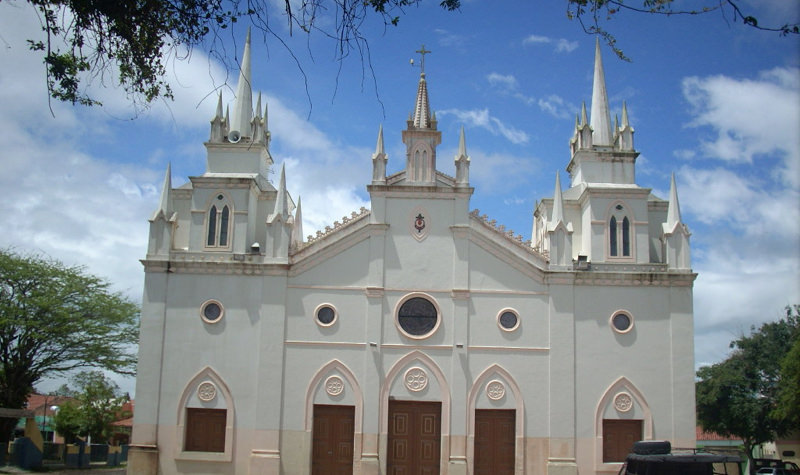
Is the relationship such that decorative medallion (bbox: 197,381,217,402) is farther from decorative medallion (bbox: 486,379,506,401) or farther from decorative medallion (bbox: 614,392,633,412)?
decorative medallion (bbox: 614,392,633,412)

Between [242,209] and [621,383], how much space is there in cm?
1443

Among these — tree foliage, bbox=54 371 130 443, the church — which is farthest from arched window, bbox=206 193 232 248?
tree foliage, bbox=54 371 130 443

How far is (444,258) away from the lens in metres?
27.1

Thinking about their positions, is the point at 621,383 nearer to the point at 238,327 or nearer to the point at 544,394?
the point at 544,394

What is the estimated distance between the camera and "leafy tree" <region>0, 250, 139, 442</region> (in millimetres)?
35250

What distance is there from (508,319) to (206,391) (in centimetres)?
1049

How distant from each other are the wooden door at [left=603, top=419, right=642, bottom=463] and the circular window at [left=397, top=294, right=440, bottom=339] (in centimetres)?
665

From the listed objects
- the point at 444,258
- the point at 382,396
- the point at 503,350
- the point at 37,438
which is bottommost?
the point at 37,438

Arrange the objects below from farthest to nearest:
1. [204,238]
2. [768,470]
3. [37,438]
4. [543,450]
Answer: [37,438] < [768,470] < [204,238] < [543,450]

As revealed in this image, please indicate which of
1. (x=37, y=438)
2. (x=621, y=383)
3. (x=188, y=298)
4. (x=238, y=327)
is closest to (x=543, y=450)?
(x=621, y=383)

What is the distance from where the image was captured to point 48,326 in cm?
3531

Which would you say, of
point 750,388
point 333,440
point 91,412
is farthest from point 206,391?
point 750,388

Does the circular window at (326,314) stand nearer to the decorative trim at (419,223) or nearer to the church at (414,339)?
the church at (414,339)

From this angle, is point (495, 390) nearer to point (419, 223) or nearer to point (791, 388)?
point (419, 223)
